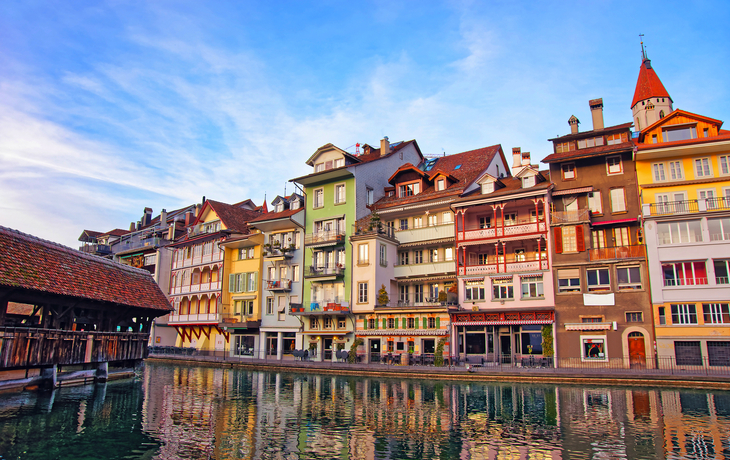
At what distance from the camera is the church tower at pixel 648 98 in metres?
84.4

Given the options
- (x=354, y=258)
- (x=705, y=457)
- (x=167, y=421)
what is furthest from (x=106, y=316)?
(x=705, y=457)

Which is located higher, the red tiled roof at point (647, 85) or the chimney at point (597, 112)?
the red tiled roof at point (647, 85)

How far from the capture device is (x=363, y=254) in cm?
4756

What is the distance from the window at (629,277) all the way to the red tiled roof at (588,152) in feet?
29.0

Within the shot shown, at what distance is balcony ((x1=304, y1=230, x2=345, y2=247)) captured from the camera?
1997 inches

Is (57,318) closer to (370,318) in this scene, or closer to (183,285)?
(370,318)

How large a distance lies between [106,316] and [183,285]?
114ft

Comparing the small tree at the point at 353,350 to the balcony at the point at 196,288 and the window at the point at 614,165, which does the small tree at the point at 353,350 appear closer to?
the balcony at the point at 196,288

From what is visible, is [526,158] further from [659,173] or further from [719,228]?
[719,228]

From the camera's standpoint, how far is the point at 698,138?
37500 mm

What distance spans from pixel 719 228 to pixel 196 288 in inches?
2114

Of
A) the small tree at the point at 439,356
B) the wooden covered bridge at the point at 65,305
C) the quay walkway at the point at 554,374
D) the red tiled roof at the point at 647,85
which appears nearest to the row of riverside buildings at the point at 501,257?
the small tree at the point at 439,356

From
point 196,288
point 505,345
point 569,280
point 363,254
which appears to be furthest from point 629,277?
point 196,288

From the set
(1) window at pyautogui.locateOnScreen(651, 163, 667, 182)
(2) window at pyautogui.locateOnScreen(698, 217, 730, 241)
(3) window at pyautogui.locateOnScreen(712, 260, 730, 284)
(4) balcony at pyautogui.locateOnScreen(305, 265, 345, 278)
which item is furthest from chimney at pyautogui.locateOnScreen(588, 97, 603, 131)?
(4) balcony at pyautogui.locateOnScreen(305, 265, 345, 278)
